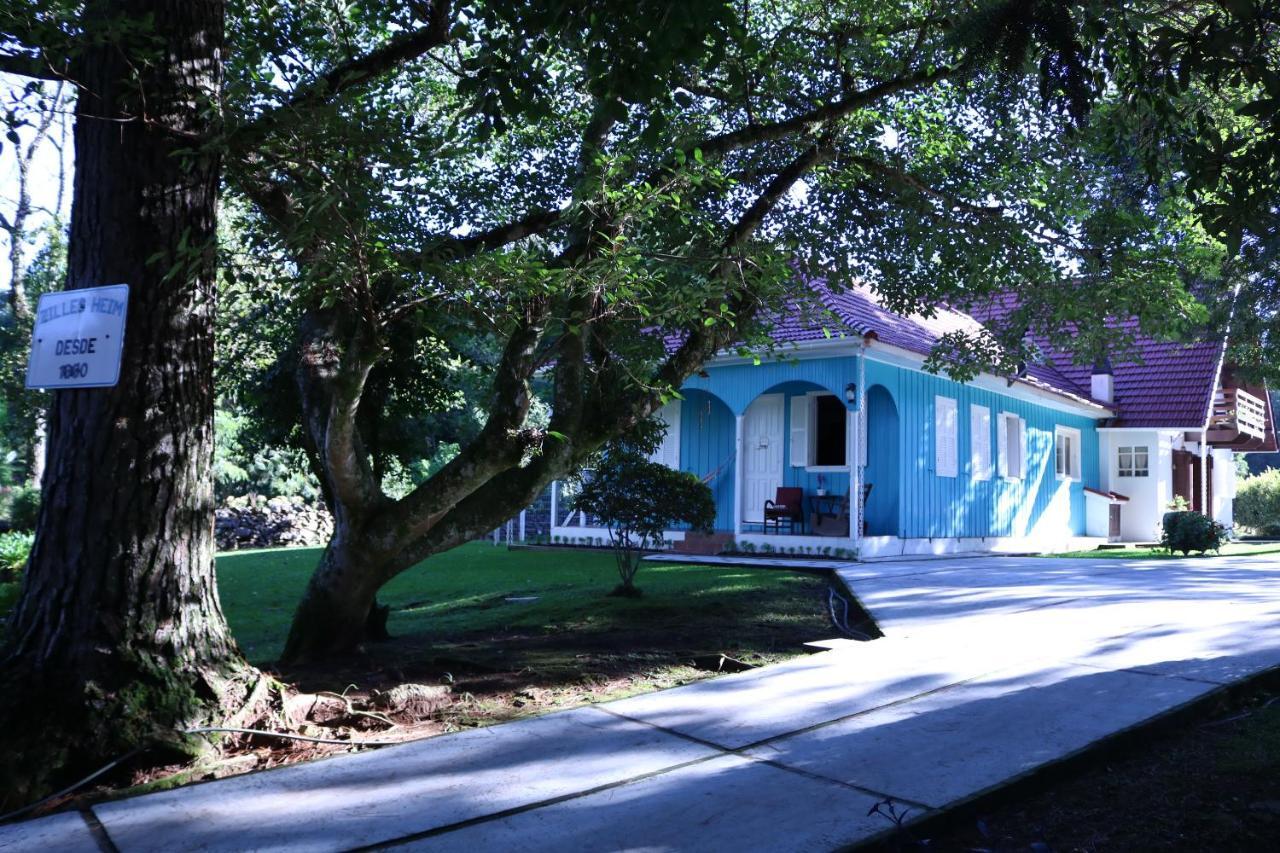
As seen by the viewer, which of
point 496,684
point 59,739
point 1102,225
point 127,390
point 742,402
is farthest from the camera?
point 742,402

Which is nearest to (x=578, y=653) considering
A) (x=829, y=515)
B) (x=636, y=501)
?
(x=636, y=501)

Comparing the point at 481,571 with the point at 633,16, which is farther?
the point at 481,571

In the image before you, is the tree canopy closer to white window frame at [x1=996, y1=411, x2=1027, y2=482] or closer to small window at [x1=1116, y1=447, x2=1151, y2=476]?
white window frame at [x1=996, y1=411, x2=1027, y2=482]

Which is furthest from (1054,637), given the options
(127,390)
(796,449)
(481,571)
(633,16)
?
(796,449)

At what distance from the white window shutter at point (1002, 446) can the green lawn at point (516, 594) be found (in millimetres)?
8346

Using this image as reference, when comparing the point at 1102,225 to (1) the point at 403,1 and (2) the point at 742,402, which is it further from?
(2) the point at 742,402

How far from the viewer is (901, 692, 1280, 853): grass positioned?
3576mm

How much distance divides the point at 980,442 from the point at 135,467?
16750mm

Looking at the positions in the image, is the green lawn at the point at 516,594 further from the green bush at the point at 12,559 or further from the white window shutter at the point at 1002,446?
the white window shutter at the point at 1002,446

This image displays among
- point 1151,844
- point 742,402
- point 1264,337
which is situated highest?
point 1264,337

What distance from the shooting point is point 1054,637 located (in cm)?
740

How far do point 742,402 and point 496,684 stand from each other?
11.5 metres

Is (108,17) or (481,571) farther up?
(108,17)

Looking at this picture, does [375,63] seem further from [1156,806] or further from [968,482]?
[968,482]
